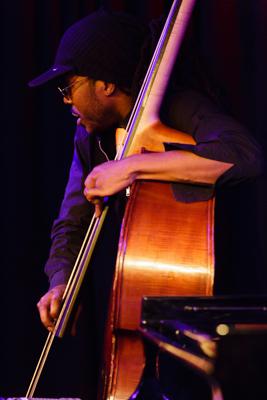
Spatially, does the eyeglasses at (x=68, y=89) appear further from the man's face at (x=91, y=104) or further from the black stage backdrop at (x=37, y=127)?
the black stage backdrop at (x=37, y=127)

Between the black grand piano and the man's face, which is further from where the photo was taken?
the man's face

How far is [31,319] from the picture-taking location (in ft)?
9.83

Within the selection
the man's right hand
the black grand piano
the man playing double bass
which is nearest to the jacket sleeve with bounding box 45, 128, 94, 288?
the man playing double bass

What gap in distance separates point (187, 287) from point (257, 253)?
1.26 metres

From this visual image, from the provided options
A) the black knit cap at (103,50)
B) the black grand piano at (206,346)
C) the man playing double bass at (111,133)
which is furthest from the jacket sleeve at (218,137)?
the black grand piano at (206,346)

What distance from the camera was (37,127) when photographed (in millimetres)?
3002

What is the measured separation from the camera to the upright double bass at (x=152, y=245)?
165cm

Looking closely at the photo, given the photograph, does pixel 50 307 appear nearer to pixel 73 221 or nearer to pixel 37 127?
pixel 73 221

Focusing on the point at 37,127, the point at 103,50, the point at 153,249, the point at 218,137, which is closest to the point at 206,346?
the point at 153,249

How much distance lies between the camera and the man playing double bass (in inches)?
68.7

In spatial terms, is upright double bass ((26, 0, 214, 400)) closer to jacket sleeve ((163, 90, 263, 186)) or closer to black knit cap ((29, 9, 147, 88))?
jacket sleeve ((163, 90, 263, 186))

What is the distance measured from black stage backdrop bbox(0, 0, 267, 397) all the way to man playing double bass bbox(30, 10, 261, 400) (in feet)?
1.95

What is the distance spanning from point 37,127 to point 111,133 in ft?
2.60

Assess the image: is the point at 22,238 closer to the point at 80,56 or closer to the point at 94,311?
the point at 94,311
